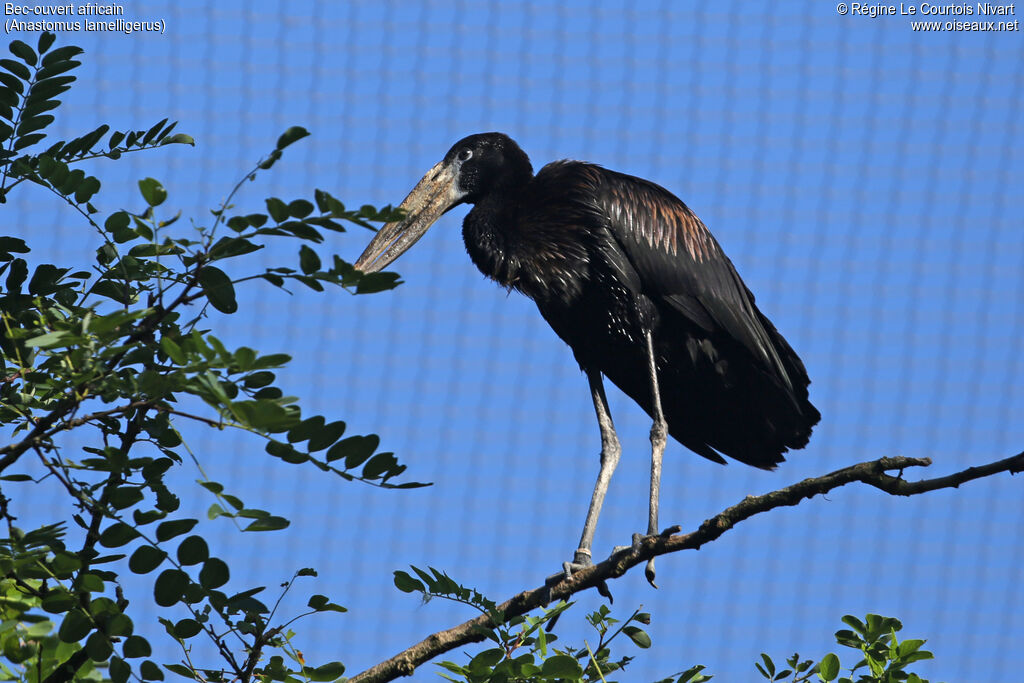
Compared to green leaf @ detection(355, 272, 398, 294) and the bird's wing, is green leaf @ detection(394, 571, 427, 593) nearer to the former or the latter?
green leaf @ detection(355, 272, 398, 294)

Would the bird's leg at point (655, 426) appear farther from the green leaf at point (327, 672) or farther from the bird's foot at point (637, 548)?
the green leaf at point (327, 672)

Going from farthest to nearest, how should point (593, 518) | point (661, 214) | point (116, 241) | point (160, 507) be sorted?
point (661, 214)
point (593, 518)
point (116, 241)
point (160, 507)

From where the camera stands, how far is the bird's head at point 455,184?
4801mm

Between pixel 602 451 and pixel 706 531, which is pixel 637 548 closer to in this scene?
pixel 706 531

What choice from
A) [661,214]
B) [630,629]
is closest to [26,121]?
[630,629]

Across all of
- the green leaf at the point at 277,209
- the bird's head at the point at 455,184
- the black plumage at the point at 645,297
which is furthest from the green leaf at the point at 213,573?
the bird's head at the point at 455,184

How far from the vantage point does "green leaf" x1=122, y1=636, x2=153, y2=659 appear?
1734mm

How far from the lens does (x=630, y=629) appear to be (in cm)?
260

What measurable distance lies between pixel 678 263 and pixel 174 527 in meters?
3.00

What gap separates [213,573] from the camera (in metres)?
1.67

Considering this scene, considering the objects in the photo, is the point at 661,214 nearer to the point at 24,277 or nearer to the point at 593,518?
the point at 593,518

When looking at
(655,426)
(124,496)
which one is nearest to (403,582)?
(124,496)

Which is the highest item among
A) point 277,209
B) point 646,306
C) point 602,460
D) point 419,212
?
point 419,212

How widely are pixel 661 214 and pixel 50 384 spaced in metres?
3.03
